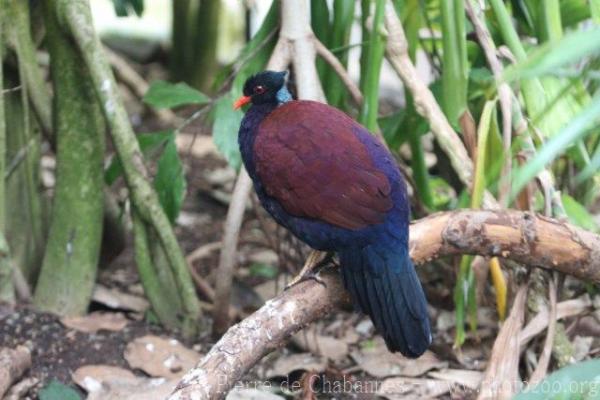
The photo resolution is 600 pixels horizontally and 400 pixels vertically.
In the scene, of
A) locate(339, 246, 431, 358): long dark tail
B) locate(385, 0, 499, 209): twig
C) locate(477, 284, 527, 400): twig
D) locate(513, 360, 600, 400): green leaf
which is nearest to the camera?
locate(513, 360, 600, 400): green leaf

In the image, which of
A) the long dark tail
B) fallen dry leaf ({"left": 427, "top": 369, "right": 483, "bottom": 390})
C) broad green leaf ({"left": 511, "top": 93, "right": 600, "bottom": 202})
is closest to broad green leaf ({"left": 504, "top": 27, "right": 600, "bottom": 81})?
broad green leaf ({"left": 511, "top": 93, "right": 600, "bottom": 202})

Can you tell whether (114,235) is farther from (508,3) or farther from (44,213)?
(508,3)

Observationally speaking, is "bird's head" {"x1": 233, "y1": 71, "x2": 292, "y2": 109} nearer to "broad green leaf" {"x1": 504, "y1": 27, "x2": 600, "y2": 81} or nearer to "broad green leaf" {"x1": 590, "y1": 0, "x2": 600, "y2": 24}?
"broad green leaf" {"x1": 590, "y1": 0, "x2": 600, "y2": 24}

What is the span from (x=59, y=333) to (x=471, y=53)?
5.58 feet

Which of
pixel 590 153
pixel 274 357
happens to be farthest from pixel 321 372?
pixel 590 153

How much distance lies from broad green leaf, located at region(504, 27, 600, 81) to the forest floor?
164 centimetres

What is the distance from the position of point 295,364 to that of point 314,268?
2.14 ft

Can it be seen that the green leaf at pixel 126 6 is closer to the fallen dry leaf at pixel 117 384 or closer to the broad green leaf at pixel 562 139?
the fallen dry leaf at pixel 117 384

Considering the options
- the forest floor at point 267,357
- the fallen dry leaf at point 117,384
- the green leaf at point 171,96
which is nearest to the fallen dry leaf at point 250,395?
the forest floor at point 267,357

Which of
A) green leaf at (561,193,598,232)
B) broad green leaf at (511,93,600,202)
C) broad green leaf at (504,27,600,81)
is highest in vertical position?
broad green leaf at (504,27,600,81)

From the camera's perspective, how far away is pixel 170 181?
132 inches

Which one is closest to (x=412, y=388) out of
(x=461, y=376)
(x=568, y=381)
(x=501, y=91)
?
(x=461, y=376)

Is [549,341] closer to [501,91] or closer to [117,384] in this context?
[501,91]

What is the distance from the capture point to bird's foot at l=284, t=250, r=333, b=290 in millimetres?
2607
